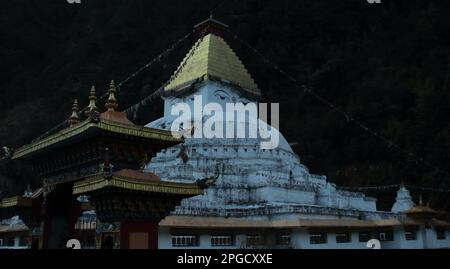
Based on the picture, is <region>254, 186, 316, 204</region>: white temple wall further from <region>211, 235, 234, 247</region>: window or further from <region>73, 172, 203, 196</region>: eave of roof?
<region>73, 172, 203, 196</region>: eave of roof

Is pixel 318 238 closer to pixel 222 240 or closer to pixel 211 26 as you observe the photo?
pixel 222 240

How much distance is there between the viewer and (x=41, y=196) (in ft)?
52.2

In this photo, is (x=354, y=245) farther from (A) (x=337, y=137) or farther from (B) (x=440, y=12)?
(B) (x=440, y=12)

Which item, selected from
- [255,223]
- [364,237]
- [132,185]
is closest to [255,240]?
[255,223]

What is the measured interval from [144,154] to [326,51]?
172 ft

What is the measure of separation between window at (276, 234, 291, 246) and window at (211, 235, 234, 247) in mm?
2349

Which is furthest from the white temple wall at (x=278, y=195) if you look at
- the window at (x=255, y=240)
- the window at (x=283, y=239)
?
the window at (x=255, y=240)

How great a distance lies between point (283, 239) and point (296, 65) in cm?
4207

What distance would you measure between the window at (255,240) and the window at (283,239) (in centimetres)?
78

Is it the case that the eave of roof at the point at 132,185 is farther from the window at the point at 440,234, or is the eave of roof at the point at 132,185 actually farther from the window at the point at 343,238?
the window at the point at 440,234

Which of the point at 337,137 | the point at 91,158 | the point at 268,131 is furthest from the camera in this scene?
the point at 337,137

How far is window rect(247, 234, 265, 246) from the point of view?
2317cm

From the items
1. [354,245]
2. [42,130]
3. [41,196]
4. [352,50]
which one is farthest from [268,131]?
[352,50]

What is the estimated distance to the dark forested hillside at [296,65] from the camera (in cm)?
4675
